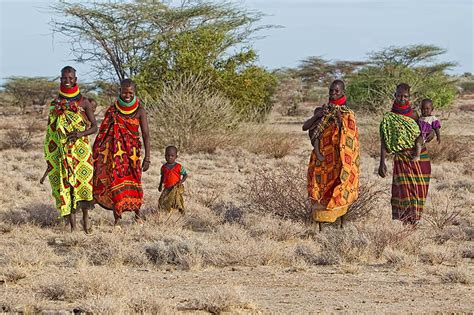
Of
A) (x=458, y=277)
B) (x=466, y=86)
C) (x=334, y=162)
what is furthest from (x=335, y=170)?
(x=466, y=86)

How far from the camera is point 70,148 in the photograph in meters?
8.91

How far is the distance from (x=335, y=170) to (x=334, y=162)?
8 cm

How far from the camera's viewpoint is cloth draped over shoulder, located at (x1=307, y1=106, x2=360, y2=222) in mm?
8758

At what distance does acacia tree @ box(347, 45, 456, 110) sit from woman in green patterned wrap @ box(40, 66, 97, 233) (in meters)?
11.0

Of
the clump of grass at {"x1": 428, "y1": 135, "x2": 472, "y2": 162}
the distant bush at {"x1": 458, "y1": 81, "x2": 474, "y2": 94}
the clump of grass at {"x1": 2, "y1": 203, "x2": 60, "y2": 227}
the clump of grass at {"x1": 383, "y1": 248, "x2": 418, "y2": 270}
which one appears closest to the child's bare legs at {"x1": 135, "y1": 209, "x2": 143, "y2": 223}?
the clump of grass at {"x1": 2, "y1": 203, "x2": 60, "y2": 227}

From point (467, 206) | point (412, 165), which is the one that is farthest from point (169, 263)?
point (467, 206)

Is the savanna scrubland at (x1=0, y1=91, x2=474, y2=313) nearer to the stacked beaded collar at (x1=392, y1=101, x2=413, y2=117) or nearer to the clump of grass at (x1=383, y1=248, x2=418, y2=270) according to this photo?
the clump of grass at (x1=383, y1=248, x2=418, y2=270)

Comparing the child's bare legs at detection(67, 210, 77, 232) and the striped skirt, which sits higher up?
the striped skirt

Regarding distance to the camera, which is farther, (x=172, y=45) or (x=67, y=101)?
(x=172, y=45)

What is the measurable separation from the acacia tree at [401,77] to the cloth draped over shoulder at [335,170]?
402 inches

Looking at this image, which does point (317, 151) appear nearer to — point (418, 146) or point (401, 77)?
point (418, 146)

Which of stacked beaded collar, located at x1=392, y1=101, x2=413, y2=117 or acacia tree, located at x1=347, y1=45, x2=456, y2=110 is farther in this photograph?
acacia tree, located at x1=347, y1=45, x2=456, y2=110

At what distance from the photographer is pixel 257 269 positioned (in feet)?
23.6

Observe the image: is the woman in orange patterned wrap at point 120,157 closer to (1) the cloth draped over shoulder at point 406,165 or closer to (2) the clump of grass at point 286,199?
(2) the clump of grass at point 286,199
